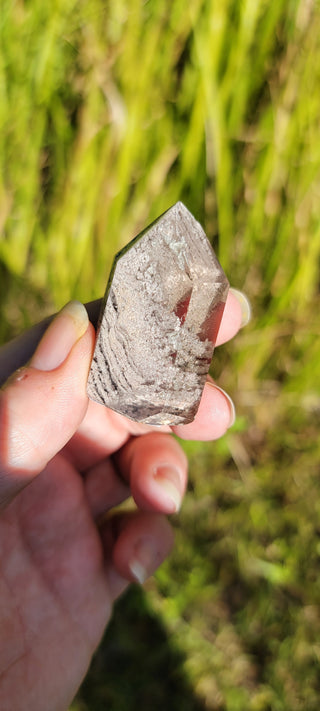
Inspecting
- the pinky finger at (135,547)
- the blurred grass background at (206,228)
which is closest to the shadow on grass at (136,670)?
the blurred grass background at (206,228)

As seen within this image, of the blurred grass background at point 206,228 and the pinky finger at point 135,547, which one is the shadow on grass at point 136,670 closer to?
the blurred grass background at point 206,228

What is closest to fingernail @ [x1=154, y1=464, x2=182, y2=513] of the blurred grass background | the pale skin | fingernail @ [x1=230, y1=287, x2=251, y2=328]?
the pale skin

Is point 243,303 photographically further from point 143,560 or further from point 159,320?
point 143,560

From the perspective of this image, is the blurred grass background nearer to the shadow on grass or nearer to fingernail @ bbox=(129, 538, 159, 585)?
the shadow on grass

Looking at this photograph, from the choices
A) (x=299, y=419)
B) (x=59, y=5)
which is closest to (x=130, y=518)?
(x=299, y=419)

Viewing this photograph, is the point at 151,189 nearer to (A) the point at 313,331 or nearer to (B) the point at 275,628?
(A) the point at 313,331
